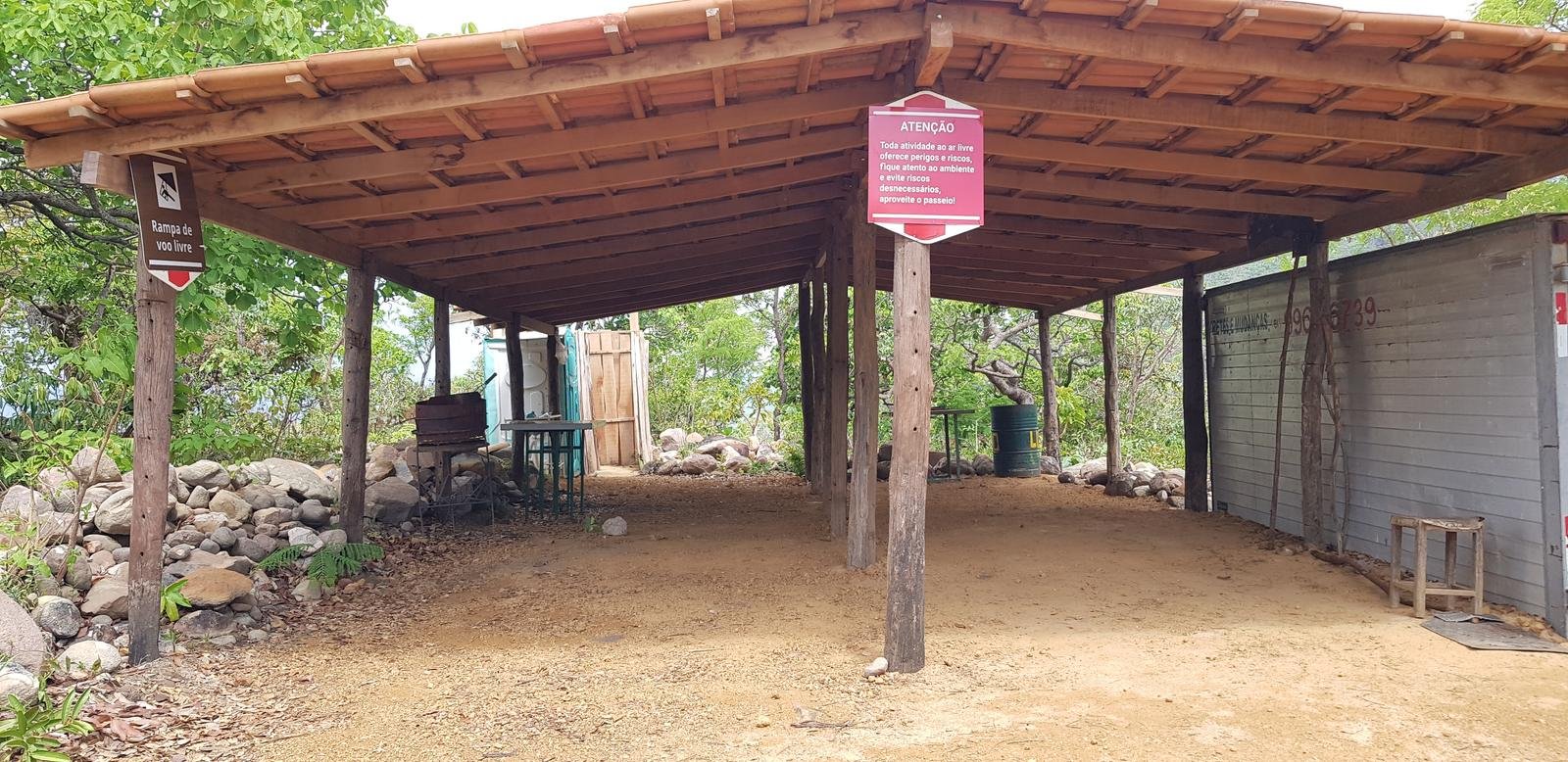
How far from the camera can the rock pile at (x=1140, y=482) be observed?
10.6 metres

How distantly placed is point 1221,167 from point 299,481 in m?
8.06

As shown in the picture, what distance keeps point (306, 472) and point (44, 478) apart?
6.87 feet

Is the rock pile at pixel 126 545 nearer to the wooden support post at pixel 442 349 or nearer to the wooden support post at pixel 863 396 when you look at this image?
the wooden support post at pixel 442 349

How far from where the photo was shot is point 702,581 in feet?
21.9

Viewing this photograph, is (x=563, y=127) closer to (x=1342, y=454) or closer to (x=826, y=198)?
(x=826, y=198)

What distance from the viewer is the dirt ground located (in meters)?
3.70

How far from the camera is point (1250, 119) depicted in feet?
17.4

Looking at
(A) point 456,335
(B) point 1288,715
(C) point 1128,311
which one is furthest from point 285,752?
(A) point 456,335

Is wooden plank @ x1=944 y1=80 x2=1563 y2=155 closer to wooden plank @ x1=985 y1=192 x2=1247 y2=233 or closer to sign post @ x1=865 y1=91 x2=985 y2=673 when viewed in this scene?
sign post @ x1=865 y1=91 x2=985 y2=673

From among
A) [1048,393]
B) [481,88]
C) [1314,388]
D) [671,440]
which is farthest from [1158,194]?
[671,440]

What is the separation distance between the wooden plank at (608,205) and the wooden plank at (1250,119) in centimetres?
207

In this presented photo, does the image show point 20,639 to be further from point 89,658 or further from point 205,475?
point 205,475

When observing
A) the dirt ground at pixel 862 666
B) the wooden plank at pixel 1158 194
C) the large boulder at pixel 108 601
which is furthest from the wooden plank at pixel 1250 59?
the large boulder at pixel 108 601

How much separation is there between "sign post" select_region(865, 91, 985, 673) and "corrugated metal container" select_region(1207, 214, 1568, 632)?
11.1ft
